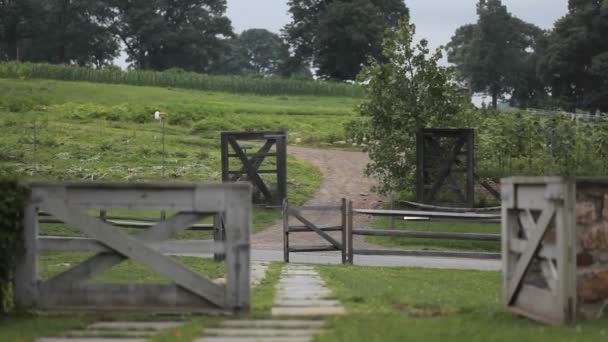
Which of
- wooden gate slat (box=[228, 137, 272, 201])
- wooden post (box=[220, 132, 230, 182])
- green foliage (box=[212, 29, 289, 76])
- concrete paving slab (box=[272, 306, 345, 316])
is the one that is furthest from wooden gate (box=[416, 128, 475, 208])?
green foliage (box=[212, 29, 289, 76])

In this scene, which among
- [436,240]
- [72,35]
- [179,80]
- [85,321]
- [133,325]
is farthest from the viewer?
[72,35]

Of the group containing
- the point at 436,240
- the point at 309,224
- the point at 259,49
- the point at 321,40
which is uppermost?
the point at 259,49

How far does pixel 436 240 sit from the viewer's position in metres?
25.8

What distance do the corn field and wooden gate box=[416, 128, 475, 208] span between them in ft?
133

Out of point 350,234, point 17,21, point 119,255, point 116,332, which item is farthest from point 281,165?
point 17,21

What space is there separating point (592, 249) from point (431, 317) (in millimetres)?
1802

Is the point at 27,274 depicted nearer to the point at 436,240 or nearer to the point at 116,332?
the point at 116,332

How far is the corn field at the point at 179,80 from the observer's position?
65938mm

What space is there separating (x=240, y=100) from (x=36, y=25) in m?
31.7

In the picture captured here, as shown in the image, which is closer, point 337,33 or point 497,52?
point 337,33

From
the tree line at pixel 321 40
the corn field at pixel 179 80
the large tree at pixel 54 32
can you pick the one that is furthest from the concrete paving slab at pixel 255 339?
the large tree at pixel 54 32

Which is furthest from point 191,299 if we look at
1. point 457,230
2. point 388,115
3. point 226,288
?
point 388,115

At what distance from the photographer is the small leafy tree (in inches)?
1235

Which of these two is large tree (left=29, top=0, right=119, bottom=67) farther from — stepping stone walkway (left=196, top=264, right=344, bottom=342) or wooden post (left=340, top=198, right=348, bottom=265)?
stepping stone walkway (left=196, top=264, right=344, bottom=342)
